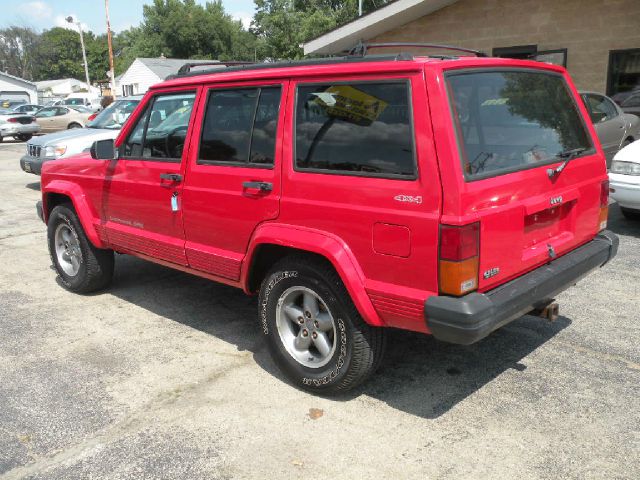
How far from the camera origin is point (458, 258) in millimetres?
2754

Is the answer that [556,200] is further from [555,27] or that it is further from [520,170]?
[555,27]

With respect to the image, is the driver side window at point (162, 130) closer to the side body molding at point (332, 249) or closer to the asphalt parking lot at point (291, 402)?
the side body molding at point (332, 249)

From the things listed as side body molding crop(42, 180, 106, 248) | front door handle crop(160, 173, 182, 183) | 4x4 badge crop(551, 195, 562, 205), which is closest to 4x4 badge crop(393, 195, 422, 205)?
4x4 badge crop(551, 195, 562, 205)

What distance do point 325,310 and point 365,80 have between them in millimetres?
1324

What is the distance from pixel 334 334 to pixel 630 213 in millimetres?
5594

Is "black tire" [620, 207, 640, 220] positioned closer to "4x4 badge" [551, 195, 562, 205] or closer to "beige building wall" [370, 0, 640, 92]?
"4x4 badge" [551, 195, 562, 205]

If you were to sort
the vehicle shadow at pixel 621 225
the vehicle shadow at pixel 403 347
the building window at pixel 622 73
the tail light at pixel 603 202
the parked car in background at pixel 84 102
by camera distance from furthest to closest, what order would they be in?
the parked car in background at pixel 84 102 < the building window at pixel 622 73 < the vehicle shadow at pixel 621 225 < the tail light at pixel 603 202 < the vehicle shadow at pixel 403 347

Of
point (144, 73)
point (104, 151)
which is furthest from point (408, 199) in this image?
point (144, 73)

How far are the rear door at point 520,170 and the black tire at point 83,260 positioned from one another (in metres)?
3.61

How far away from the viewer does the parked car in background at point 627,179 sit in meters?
6.57

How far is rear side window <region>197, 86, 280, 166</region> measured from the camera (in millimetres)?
3586

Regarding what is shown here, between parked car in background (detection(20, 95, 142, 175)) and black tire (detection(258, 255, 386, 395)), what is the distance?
25.5 ft

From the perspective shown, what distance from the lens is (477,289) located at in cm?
290

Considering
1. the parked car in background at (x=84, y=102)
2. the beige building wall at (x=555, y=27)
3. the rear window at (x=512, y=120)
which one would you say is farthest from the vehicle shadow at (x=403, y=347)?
the parked car in background at (x=84, y=102)
